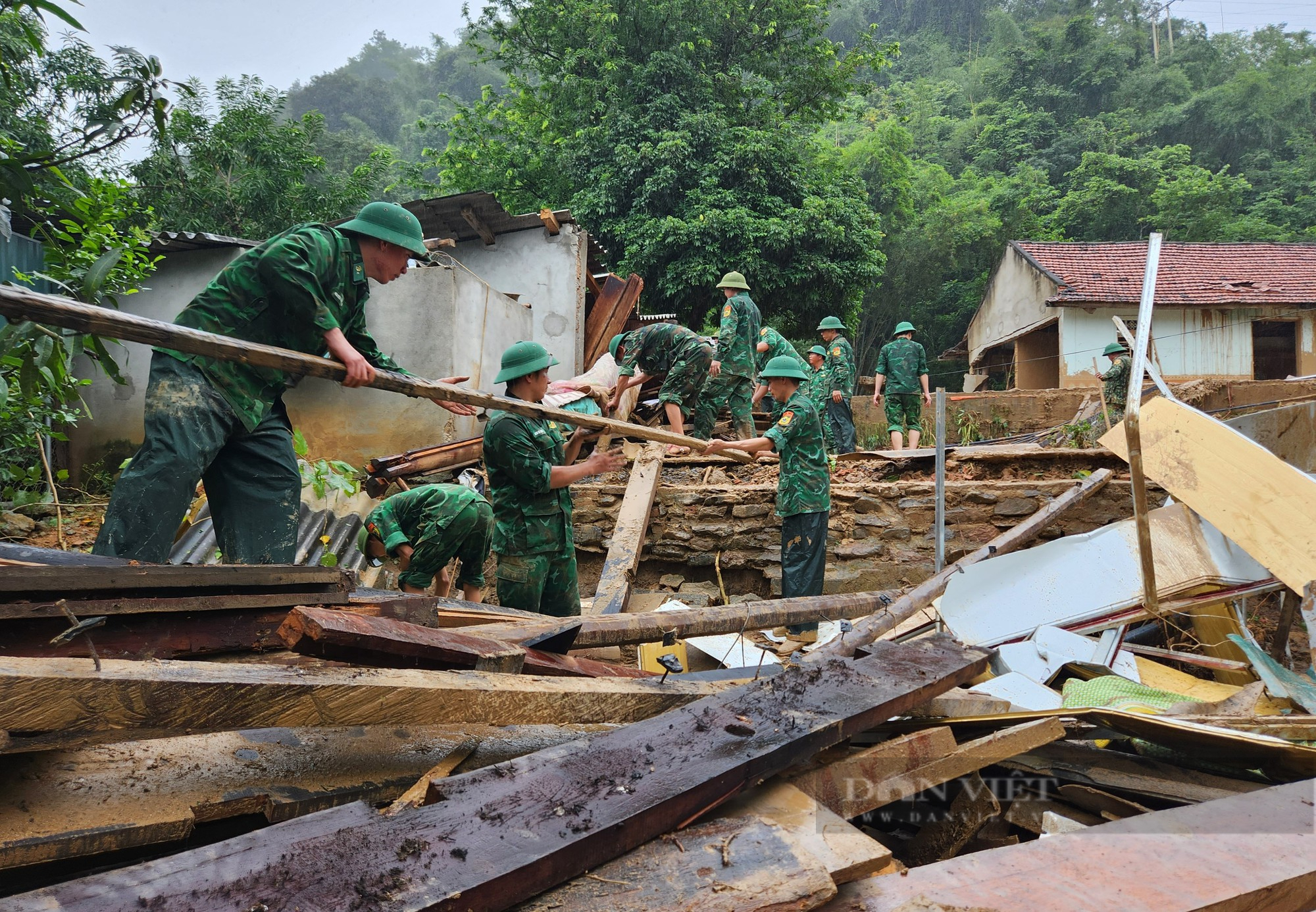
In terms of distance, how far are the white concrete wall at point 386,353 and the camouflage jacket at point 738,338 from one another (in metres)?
2.84

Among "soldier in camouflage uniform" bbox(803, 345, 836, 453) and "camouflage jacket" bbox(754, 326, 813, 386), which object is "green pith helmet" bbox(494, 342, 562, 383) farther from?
"soldier in camouflage uniform" bbox(803, 345, 836, 453)

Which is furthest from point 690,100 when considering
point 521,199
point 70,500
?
point 70,500

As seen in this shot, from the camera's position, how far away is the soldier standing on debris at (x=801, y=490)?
5.43 metres

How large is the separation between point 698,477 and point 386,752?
5.04 metres

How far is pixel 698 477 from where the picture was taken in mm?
6793

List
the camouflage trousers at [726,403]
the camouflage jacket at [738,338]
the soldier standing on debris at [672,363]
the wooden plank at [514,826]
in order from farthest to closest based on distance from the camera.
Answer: the camouflage jacket at [738,338] < the camouflage trousers at [726,403] < the soldier standing on debris at [672,363] < the wooden plank at [514,826]

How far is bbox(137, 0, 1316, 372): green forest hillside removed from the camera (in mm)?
16719

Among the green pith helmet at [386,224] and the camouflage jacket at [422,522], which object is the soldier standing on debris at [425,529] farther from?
→ the green pith helmet at [386,224]

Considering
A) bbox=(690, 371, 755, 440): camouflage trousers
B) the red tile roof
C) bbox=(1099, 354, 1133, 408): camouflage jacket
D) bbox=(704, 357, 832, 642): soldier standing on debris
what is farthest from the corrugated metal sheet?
the red tile roof

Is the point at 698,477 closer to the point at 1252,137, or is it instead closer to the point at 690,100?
the point at 690,100

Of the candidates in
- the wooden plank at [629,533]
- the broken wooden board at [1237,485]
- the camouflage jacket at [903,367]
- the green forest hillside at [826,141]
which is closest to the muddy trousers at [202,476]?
the wooden plank at [629,533]

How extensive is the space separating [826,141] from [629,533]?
2577cm

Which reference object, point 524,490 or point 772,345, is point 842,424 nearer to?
point 772,345

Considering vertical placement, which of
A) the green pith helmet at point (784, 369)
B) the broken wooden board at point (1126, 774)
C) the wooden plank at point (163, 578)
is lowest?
the broken wooden board at point (1126, 774)
